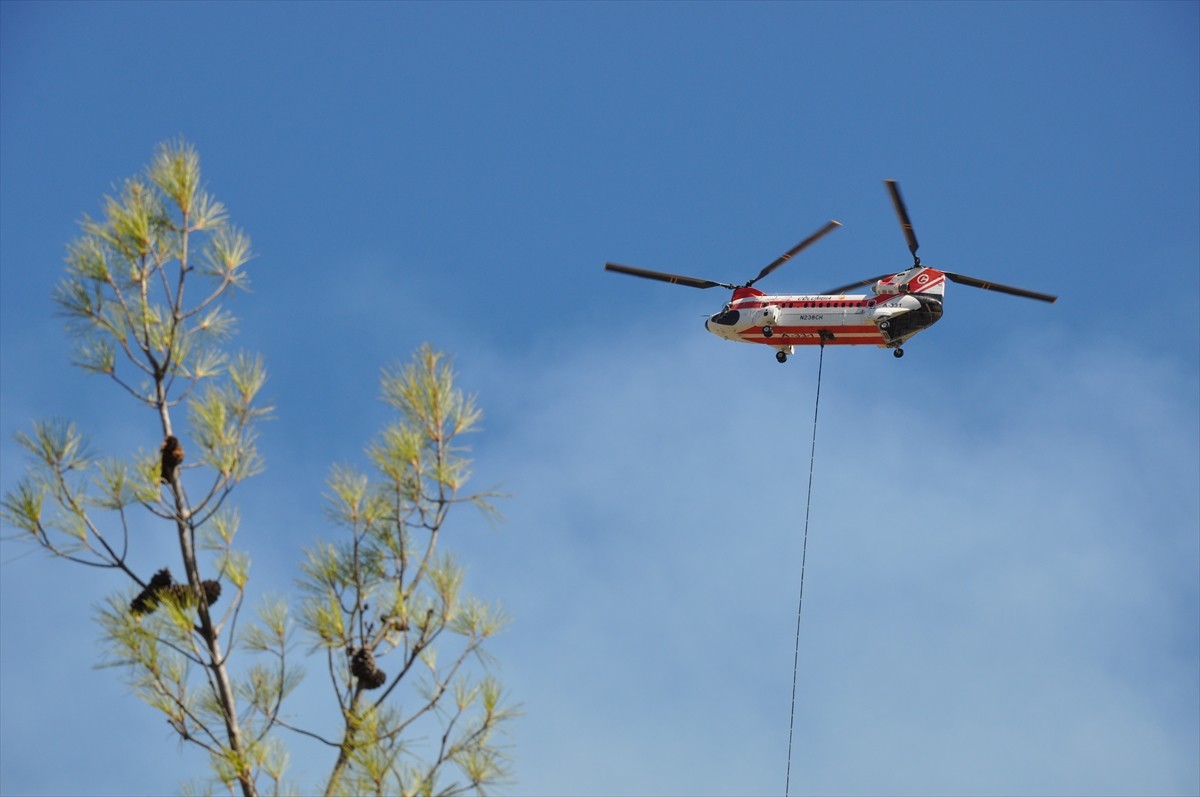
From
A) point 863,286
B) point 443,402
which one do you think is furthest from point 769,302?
point 443,402

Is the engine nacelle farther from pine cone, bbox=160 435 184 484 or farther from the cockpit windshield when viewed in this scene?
pine cone, bbox=160 435 184 484

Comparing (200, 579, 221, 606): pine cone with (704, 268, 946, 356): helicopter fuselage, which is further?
(704, 268, 946, 356): helicopter fuselage

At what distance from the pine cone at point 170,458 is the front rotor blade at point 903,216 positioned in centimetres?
1947

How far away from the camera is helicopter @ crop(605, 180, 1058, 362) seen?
26.6m

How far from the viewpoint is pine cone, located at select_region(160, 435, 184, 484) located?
8.78 meters

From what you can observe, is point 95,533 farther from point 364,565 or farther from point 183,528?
point 364,565

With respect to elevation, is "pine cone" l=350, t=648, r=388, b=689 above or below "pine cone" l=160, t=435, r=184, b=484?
below

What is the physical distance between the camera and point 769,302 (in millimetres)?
27969

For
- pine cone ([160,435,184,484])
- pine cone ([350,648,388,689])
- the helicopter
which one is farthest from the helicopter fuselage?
pine cone ([160,435,184,484])

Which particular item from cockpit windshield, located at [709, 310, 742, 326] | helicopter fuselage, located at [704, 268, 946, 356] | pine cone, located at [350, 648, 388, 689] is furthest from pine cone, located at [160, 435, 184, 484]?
cockpit windshield, located at [709, 310, 742, 326]

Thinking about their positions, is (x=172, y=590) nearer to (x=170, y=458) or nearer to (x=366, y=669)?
(x=170, y=458)

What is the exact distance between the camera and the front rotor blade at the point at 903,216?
86.7 ft

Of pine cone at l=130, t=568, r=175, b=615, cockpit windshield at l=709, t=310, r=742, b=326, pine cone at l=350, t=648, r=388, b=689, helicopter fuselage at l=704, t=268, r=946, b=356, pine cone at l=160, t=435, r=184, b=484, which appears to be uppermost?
cockpit windshield at l=709, t=310, r=742, b=326

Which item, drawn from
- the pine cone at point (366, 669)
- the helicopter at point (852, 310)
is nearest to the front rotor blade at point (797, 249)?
the helicopter at point (852, 310)
